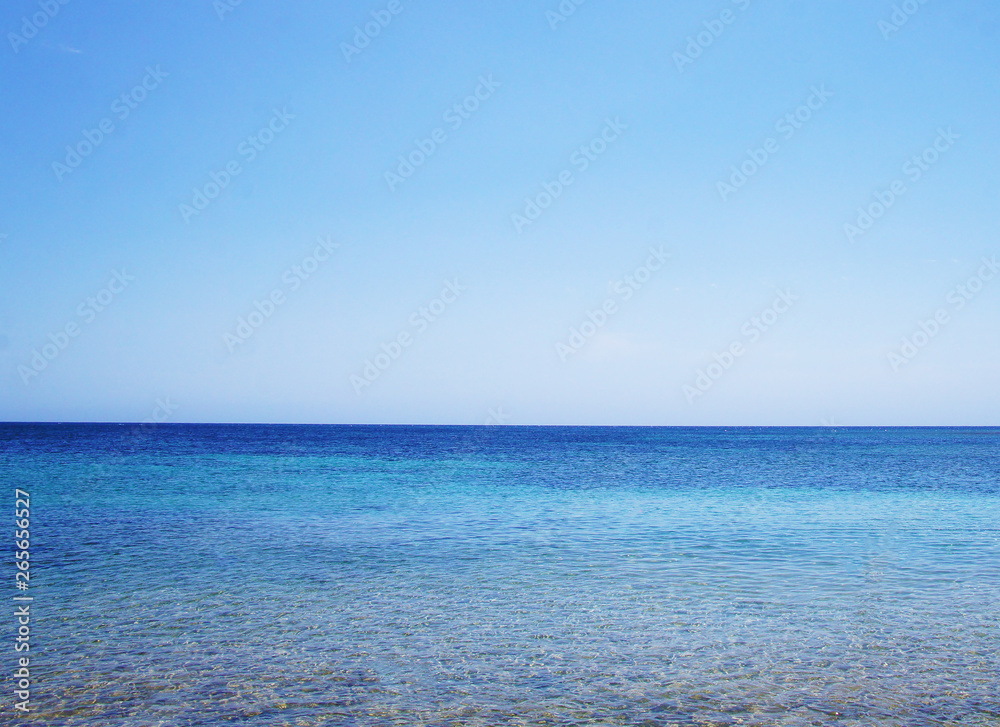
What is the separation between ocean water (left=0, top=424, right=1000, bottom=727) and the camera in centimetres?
841

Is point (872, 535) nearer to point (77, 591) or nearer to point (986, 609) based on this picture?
point (986, 609)

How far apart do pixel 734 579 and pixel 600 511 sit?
1141 centimetres

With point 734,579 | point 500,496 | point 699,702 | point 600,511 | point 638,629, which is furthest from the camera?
point 500,496

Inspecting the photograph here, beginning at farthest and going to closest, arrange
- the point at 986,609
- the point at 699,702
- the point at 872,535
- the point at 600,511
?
1. the point at 600,511
2. the point at 872,535
3. the point at 986,609
4. the point at 699,702

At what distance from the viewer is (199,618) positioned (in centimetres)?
1171

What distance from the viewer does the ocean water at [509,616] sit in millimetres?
8414

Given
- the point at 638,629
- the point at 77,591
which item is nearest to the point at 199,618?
the point at 77,591

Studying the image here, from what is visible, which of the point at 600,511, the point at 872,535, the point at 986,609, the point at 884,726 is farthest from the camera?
the point at 600,511

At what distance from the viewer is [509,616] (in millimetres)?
11953

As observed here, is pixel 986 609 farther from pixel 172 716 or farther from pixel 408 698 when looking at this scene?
pixel 172 716

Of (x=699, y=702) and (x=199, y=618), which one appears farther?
(x=199, y=618)

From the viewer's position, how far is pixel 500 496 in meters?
31.2

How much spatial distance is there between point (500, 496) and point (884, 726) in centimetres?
2385

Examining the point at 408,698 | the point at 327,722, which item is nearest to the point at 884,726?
the point at 408,698
